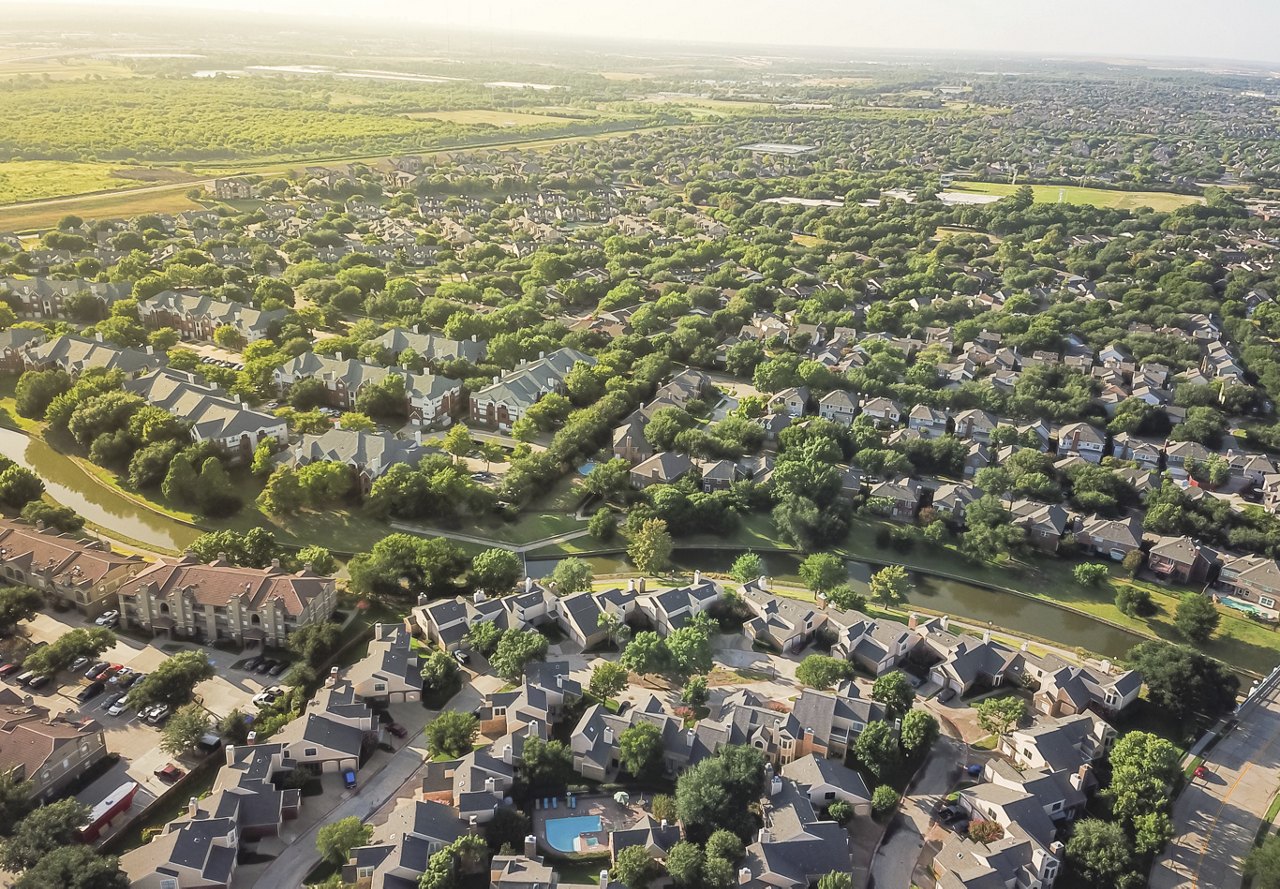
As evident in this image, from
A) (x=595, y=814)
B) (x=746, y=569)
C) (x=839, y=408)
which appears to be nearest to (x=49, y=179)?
(x=839, y=408)

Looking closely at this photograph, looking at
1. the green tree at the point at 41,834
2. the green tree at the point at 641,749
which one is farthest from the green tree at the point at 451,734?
the green tree at the point at 41,834

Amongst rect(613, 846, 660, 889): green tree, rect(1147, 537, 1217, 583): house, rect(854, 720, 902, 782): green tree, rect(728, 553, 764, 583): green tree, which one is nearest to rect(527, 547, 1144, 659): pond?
rect(728, 553, 764, 583): green tree

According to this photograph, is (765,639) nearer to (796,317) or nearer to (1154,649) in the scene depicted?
(1154,649)

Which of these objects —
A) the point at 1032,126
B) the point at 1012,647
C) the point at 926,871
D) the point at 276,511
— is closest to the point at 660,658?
the point at 926,871

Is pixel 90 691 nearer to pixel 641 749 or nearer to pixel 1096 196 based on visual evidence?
pixel 641 749

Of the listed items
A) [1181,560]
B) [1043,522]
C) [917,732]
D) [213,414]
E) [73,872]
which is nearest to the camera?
[73,872]
